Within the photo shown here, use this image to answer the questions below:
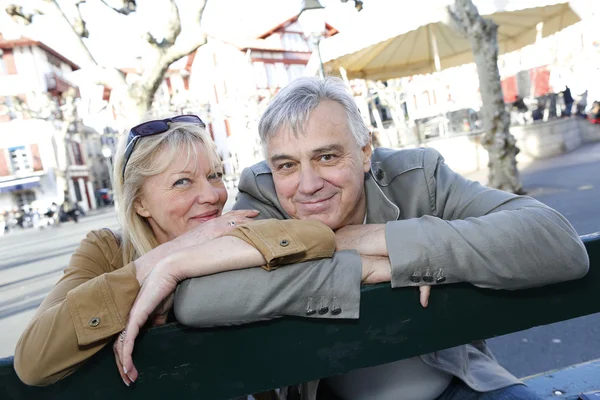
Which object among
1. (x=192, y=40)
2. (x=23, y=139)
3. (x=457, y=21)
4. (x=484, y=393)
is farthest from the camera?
(x=23, y=139)

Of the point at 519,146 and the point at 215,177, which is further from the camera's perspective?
the point at 519,146

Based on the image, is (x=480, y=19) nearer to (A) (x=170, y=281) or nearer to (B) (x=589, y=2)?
(B) (x=589, y=2)

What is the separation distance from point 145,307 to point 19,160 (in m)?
45.0

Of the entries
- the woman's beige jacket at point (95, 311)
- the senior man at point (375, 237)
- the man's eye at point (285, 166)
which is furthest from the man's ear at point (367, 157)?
the woman's beige jacket at point (95, 311)

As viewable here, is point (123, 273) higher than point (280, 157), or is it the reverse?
point (280, 157)

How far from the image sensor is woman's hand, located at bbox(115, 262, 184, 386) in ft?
3.62

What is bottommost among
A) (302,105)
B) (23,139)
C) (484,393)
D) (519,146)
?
(519,146)

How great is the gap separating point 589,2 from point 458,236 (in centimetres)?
748

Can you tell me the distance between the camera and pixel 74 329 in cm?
111

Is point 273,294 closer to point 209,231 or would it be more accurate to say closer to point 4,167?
point 209,231

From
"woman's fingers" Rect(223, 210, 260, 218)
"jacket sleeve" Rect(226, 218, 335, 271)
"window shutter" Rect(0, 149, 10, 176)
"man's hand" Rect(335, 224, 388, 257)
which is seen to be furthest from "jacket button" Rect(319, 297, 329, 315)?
"window shutter" Rect(0, 149, 10, 176)

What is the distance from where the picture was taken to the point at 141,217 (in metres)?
2.10

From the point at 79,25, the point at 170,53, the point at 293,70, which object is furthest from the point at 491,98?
the point at 293,70

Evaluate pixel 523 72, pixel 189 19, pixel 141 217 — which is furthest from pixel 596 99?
pixel 141 217
